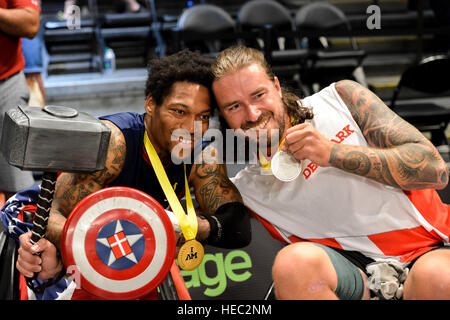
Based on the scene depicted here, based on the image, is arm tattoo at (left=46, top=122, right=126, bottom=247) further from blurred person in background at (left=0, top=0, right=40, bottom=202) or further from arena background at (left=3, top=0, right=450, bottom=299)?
arena background at (left=3, top=0, right=450, bottom=299)

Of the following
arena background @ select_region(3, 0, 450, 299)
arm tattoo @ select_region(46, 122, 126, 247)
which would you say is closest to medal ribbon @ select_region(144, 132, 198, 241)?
arm tattoo @ select_region(46, 122, 126, 247)

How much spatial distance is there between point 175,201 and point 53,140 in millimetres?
533

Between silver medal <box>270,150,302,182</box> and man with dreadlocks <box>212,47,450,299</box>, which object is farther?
silver medal <box>270,150,302,182</box>

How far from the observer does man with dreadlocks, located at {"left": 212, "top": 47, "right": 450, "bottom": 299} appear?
1.46 m

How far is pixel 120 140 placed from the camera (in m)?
1.74

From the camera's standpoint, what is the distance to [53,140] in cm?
118

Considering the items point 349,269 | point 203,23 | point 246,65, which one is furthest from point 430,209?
point 203,23

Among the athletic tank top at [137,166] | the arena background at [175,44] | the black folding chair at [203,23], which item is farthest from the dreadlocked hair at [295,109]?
the black folding chair at [203,23]

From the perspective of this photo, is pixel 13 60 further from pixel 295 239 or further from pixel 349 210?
pixel 349 210

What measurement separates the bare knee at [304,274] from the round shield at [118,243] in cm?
35

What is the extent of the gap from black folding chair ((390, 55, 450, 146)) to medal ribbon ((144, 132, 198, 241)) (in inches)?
97.8
